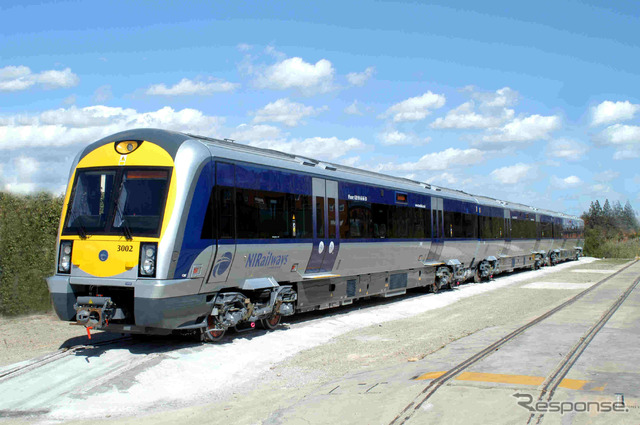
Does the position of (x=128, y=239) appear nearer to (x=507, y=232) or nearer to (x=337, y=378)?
(x=337, y=378)

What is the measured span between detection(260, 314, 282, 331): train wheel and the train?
0.03 m

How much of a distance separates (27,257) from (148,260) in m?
7.82

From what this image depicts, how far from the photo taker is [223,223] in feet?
32.5

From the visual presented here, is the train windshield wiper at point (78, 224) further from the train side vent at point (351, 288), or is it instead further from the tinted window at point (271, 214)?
the train side vent at point (351, 288)

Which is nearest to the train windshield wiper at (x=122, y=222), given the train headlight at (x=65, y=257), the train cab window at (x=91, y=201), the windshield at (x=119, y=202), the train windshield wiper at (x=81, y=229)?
the windshield at (x=119, y=202)

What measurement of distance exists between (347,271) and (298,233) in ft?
8.45

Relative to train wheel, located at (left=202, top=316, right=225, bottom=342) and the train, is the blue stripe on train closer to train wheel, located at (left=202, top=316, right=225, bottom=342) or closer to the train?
the train

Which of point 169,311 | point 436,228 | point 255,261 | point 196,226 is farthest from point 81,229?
point 436,228

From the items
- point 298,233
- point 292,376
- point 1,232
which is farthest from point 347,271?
point 1,232

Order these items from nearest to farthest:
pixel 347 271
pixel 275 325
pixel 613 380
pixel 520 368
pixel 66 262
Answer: pixel 613 380
pixel 520 368
pixel 66 262
pixel 275 325
pixel 347 271

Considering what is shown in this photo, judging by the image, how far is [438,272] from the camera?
65.6 feet

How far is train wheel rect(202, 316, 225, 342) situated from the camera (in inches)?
392

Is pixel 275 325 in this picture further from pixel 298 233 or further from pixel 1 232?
pixel 1 232

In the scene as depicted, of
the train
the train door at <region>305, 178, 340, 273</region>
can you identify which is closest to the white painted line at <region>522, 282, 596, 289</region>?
the train
